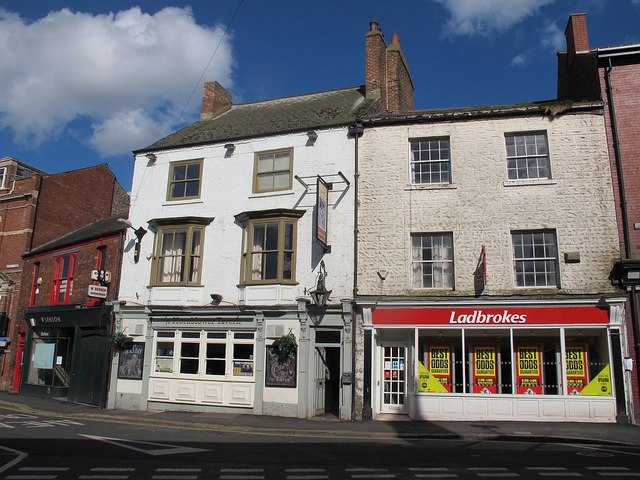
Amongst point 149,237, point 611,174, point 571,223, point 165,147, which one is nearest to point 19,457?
point 149,237

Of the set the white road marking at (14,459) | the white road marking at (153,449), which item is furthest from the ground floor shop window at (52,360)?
the white road marking at (14,459)

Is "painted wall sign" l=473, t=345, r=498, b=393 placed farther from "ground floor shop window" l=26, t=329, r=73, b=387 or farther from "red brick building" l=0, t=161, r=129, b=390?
"red brick building" l=0, t=161, r=129, b=390

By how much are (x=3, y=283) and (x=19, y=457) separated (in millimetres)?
21972

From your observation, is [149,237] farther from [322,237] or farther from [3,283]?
[3,283]

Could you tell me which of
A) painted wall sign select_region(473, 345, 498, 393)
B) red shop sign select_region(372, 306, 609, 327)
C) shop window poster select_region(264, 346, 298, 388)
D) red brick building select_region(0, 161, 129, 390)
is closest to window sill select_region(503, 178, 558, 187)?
red shop sign select_region(372, 306, 609, 327)

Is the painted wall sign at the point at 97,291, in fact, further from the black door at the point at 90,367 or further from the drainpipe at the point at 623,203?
the drainpipe at the point at 623,203

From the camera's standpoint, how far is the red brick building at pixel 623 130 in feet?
48.1

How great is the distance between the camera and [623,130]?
15898mm

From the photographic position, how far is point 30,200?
93.6 ft

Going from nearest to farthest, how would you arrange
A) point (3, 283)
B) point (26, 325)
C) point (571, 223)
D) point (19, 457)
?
1. point (19, 457)
2. point (571, 223)
3. point (26, 325)
4. point (3, 283)

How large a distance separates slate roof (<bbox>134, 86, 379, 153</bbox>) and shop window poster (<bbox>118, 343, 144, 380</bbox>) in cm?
759

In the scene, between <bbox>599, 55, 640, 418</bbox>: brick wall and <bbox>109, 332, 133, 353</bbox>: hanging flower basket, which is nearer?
<bbox>599, 55, 640, 418</bbox>: brick wall

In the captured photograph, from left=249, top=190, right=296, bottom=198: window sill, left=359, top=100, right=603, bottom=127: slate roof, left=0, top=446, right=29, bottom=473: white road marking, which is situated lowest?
left=0, top=446, right=29, bottom=473: white road marking

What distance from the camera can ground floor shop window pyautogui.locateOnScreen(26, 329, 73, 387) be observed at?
2269cm
